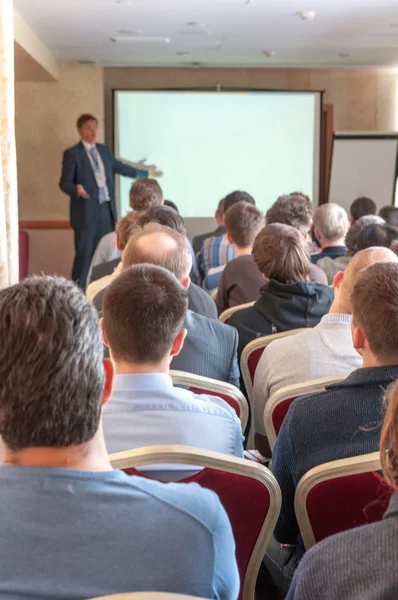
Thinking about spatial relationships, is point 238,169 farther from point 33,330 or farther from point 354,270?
point 33,330

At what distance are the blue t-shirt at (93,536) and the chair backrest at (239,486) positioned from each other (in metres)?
0.35

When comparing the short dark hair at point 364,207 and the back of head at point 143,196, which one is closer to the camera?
the back of head at point 143,196

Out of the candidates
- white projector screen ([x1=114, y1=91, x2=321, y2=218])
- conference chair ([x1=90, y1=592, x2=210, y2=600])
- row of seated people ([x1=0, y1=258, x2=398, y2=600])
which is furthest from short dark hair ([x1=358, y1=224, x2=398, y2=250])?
white projector screen ([x1=114, y1=91, x2=321, y2=218])

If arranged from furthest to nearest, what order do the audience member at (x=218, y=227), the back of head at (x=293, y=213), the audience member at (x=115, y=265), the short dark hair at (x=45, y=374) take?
1. the audience member at (x=218, y=227)
2. the back of head at (x=293, y=213)
3. the audience member at (x=115, y=265)
4. the short dark hair at (x=45, y=374)

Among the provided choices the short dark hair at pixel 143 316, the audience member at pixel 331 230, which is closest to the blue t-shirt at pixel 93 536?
the short dark hair at pixel 143 316

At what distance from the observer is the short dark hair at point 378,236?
4.03 m

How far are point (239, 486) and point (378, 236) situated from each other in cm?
280

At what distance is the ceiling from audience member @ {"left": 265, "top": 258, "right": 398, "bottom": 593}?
454 centimetres

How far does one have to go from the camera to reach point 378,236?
404 centimetres

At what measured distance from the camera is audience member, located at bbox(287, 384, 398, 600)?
91cm

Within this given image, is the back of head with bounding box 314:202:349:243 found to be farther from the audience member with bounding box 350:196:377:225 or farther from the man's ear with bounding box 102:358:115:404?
the man's ear with bounding box 102:358:115:404

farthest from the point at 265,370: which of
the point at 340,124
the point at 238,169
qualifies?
the point at 340,124

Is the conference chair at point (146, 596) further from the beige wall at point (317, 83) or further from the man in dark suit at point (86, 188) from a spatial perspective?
the beige wall at point (317, 83)

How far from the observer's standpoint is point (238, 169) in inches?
384
